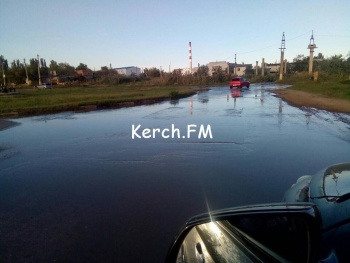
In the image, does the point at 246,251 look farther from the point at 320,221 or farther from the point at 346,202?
the point at 346,202

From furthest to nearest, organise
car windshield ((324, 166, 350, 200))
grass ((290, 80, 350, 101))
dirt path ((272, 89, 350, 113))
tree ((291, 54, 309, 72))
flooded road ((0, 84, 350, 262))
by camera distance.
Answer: tree ((291, 54, 309, 72)) → grass ((290, 80, 350, 101)) → dirt path ((272, 89, 350, 113)) → flooded road ((0, 84, 350, 262)) → car windshield ((324, 166, 350, 200))

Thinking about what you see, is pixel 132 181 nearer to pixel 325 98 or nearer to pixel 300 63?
pixel 325 98

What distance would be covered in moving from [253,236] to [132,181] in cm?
464

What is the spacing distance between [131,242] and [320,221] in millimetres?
2758

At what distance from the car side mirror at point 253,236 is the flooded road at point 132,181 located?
5.74 feet

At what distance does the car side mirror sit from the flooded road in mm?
1749

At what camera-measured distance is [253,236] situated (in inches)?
58.7

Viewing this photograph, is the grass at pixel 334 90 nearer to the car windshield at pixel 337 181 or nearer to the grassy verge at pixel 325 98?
the grassy verge at pixel 325 98

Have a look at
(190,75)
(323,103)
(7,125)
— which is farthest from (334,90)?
(190,75)

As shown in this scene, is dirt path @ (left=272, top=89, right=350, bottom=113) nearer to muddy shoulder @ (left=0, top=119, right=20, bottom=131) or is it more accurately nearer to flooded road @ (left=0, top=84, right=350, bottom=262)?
flooded road @ (left=0, top=84, right=350, bottom=262)

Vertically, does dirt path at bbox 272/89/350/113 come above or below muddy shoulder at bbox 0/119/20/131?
above

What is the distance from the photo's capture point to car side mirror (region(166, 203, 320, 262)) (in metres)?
1.36

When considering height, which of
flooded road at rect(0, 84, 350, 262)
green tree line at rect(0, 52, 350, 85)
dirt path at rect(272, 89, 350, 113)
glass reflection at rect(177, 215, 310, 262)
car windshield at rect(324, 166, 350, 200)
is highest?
green tree line at rect(0, 52, 350, 85)

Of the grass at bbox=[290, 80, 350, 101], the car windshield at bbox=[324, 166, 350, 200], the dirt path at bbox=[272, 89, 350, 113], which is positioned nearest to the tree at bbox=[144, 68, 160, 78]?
the grass at bbox=[290, 80, 350, 101]
